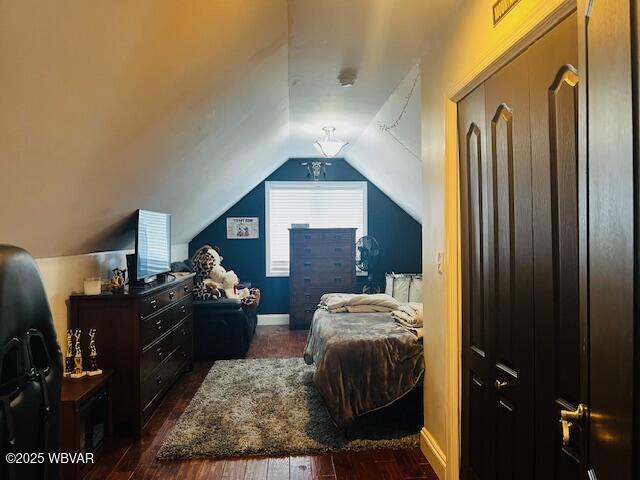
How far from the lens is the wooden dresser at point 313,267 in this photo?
626cm

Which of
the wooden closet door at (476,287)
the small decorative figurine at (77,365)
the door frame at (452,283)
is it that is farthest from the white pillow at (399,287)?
the small decorative figurine at (77,365)

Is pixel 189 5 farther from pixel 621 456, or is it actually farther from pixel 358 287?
pixel 358 287

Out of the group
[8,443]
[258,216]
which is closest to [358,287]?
[258,216]

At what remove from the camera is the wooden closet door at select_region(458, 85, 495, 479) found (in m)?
1.88

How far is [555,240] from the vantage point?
139cm

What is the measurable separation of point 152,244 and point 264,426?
67.0 inches

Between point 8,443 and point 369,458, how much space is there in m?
2.16

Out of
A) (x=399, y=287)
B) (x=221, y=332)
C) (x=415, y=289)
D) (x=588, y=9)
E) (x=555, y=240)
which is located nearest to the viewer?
(x=588, y=9)

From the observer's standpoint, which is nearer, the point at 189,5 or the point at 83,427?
the point at 189,5

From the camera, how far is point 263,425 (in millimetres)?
3092

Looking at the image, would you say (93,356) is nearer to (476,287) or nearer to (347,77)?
(476,287)

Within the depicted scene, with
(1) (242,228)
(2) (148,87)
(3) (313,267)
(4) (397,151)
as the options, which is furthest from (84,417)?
(1) (242,228)

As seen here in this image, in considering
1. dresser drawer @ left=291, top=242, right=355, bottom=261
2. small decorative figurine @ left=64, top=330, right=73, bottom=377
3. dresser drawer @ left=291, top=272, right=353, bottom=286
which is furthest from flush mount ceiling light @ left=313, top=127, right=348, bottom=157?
small decorative figurine @ left=64, top=330, right=73, bottom=377

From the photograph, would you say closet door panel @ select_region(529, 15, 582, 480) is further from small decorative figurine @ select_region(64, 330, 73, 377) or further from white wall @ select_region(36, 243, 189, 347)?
small decorative figurine @ select_region(64, 330, 73, 377)
